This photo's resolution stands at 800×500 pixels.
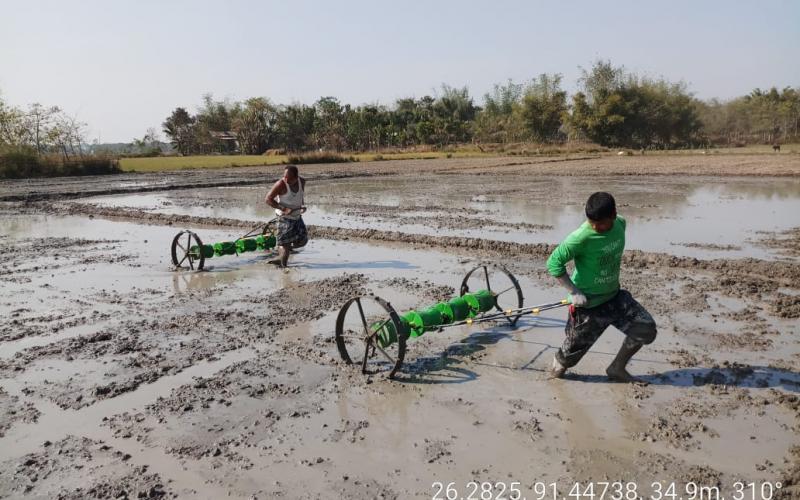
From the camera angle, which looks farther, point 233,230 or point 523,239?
point 233,230

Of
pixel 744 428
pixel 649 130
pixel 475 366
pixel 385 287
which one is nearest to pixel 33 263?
pixel 385 287

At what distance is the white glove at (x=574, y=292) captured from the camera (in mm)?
3922

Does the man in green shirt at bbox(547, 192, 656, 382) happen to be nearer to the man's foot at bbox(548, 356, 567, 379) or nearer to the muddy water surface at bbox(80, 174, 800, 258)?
the man's foot at bbox(548, 356, 567, 379)

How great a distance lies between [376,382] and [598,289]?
1.78 m

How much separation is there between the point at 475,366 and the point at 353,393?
1.04 m

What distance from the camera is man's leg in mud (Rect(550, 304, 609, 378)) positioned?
4082mm

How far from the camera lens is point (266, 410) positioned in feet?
13.2

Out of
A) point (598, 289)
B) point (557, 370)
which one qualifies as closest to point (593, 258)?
point (598, 289)

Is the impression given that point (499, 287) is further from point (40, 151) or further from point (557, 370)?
point (40, 151)

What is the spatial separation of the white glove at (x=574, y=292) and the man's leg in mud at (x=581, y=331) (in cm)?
16

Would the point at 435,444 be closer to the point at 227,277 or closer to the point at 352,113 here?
the point at 227,277

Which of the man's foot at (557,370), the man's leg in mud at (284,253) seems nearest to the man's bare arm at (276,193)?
the man's leg in mud at (284,253)

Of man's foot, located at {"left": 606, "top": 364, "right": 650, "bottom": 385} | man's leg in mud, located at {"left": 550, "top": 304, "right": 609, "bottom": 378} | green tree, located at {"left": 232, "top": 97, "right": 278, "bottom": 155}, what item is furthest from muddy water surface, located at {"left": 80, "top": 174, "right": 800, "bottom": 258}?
green tree, located at {"left": 232, "top": 97, "right": 278, "bottom": 155}

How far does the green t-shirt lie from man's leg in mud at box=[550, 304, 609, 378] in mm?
96
